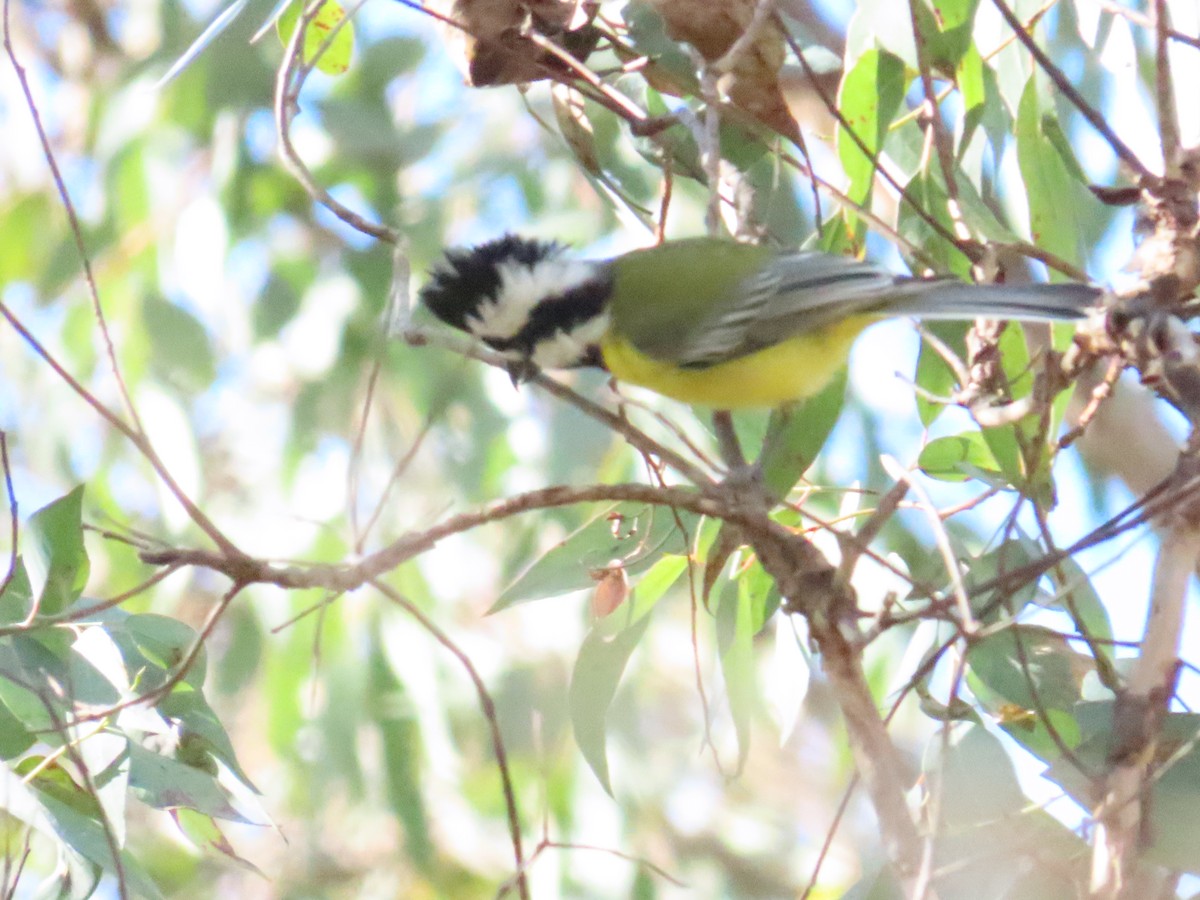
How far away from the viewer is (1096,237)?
2100 millimetres

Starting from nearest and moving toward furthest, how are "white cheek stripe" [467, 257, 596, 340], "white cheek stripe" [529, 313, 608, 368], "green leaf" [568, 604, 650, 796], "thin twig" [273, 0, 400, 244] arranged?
"thin twig" [273, 0, 400, 244]
"green leaf" [568, 604, 650, 796]
"white cheek stripe" [467, 257, 596, 340]
"white cheek stripe" [529, 313, 608, 368]

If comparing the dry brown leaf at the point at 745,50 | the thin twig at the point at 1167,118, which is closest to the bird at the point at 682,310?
the dry brown leaf at the point at 745,50

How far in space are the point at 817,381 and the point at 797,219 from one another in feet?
0.95

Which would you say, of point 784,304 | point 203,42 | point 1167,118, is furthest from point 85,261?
point 784,304

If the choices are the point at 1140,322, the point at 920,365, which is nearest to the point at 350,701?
the point at 920,365

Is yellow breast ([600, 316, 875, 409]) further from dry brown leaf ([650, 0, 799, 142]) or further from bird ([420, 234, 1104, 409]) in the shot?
dry brown leaf ([650, 0, 799, 142])

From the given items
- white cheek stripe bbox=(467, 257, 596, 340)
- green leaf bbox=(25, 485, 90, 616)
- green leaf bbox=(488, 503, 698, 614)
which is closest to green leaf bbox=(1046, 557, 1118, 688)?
green leaf bbox=(488, 503, 698, 614)

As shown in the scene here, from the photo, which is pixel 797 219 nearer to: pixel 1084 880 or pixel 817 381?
pixel 817 381

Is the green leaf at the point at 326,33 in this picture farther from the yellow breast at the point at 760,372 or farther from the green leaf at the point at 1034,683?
the green leaf at the point at 1034,683

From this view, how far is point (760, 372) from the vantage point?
2.00 m

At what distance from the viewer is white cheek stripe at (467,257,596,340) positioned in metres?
2.00

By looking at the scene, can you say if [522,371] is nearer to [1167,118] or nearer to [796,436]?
[796,436]

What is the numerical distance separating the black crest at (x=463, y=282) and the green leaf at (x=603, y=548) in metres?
0.41

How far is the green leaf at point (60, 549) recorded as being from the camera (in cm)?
138
